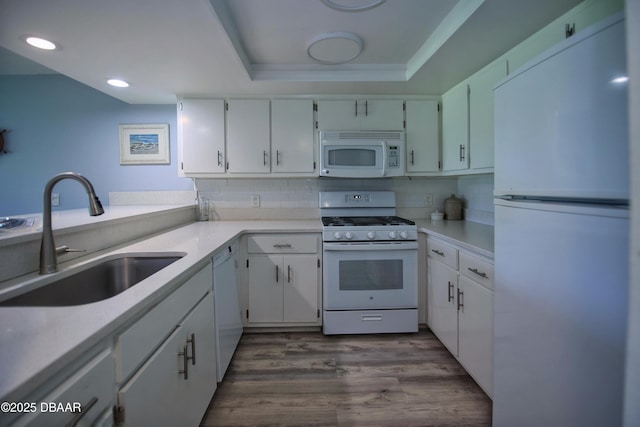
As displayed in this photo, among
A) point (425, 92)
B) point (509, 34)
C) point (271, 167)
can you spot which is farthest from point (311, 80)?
point (509, 34)

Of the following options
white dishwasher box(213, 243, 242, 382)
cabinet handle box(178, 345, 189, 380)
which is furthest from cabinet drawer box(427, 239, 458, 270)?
cabinet handle box(178, 345, 189, 380)

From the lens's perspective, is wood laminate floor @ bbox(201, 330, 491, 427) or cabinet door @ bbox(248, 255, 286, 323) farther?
cabinet door @ bbox(248, 255, 286, 323)

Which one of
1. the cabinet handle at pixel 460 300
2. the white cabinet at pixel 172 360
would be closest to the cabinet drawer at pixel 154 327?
the white cabinet at pixel 172 360

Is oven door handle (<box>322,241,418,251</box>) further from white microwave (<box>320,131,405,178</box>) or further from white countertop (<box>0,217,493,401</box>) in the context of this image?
white countertop (<box>0,217,493,401</box>)

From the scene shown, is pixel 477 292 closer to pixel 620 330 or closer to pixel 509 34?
pixel 620 330

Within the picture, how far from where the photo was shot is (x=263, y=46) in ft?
6.28

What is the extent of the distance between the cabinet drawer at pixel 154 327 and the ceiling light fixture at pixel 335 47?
1.63 metres

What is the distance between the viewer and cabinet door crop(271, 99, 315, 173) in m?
2.48

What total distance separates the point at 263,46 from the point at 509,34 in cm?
153

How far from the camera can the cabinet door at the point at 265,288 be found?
224 cm

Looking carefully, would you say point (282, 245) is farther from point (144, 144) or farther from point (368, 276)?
point (144, 144)

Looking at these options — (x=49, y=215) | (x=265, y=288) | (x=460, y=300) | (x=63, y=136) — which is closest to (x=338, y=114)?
(x=265, y=288)

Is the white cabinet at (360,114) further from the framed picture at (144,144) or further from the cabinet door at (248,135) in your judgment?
the framed picture at (144,144)

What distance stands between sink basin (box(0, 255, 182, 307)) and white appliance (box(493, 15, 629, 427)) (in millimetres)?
1580
